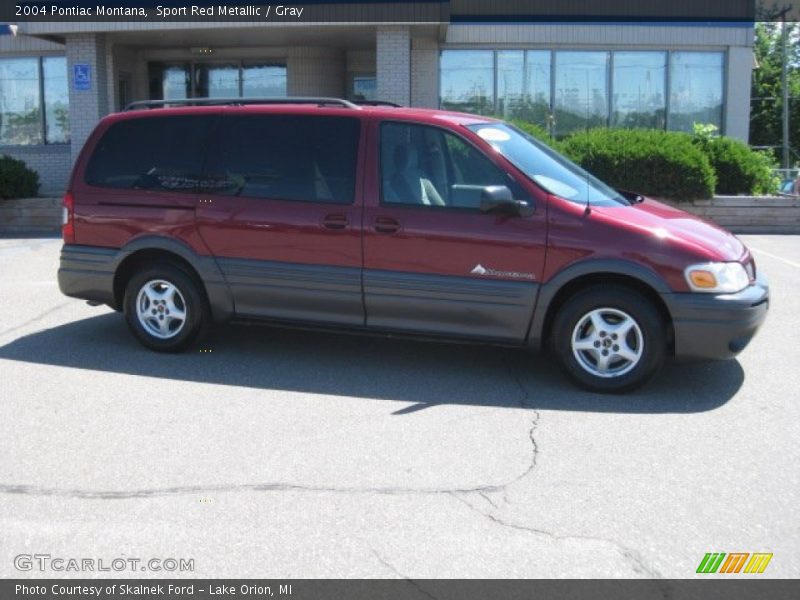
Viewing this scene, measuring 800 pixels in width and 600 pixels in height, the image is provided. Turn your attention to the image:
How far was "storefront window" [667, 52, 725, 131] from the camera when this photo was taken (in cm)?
1853

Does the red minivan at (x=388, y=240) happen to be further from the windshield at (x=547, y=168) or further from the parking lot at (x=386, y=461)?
the parking lot at (x=386, y=461)

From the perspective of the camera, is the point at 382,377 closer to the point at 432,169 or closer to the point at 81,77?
the point at 432,169

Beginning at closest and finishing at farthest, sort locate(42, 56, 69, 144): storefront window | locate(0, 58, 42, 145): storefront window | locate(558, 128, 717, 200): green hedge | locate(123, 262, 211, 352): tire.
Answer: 1. locate(123, 262, 211, 352): tire
2. locate(558, 128, 717, 200): green hedge
3. locate(42, 56, 69, 144): storefront window
4. locate(0, 58, 42, 145): storefront window

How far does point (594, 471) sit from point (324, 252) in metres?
2.64

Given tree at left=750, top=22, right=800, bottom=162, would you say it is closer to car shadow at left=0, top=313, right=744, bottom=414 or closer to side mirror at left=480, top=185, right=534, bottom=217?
car shadow at left=0, top=313, right=744, bottom=414

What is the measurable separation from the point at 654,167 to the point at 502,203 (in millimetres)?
9277

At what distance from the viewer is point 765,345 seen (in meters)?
7.35

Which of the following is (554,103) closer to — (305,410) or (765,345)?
(765,345)

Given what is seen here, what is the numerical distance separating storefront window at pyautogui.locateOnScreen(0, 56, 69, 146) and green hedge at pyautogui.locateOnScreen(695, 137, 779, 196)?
41.8 feet

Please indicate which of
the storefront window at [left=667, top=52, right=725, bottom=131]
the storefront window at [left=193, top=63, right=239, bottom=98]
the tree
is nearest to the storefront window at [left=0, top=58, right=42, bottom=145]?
the storefront window at [left=193, top=63, right=239, bottom=98]

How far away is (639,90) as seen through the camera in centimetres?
1870

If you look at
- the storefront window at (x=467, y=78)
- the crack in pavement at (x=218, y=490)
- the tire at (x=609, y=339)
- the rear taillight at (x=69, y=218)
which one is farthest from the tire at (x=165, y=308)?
the storefront window at (x=467, y=78)
